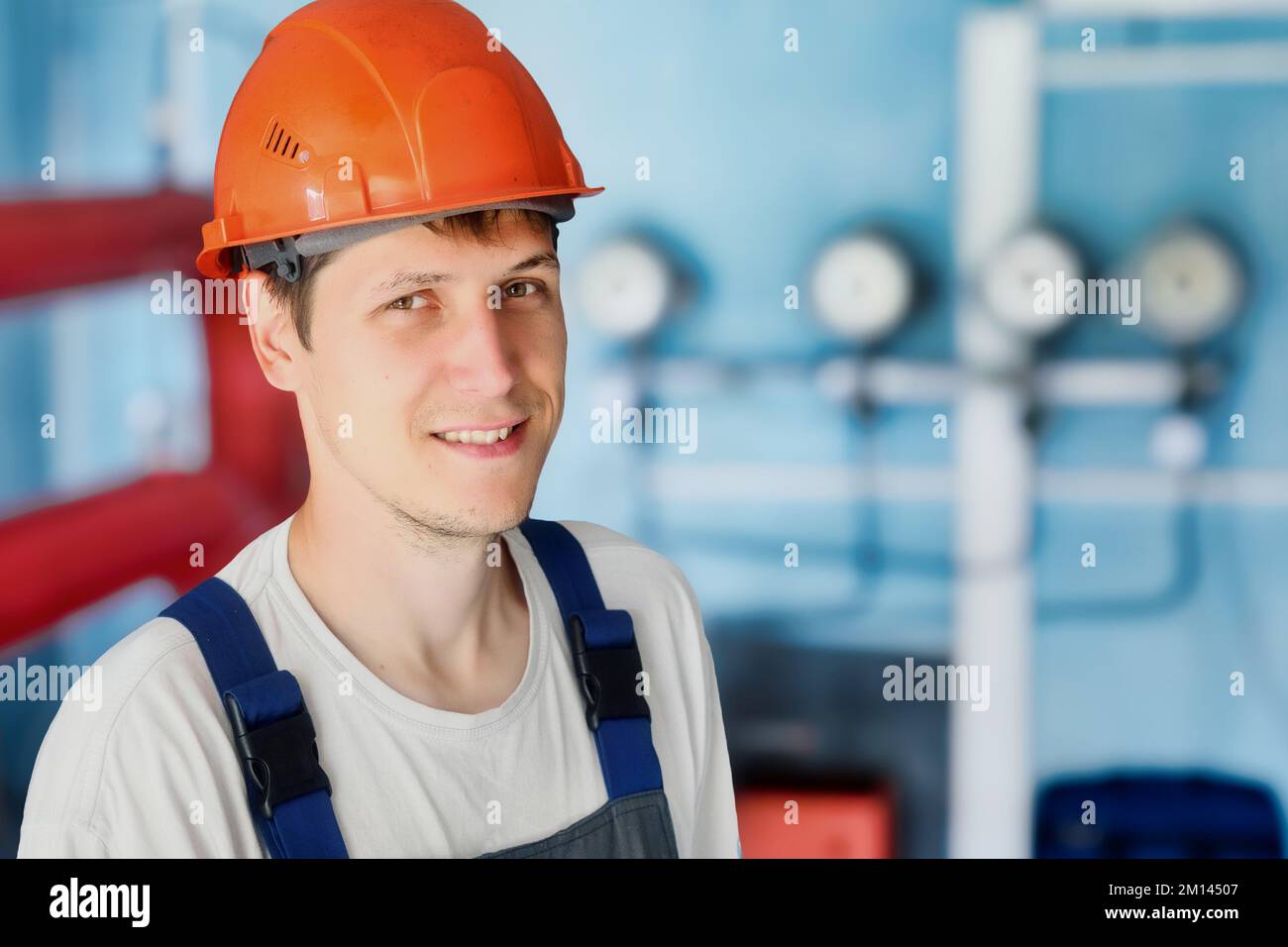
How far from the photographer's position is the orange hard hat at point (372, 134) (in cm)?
105

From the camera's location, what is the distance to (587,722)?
3.78 feet

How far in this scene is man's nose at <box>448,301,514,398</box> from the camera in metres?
1.05

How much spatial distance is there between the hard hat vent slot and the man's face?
0.30ft

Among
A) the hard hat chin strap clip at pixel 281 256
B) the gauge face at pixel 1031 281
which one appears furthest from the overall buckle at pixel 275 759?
the gauge face at pixel 1031 281

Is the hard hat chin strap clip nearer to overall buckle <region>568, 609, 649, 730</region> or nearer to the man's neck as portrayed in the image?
the man's neck

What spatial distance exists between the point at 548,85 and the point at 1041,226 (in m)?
0.80

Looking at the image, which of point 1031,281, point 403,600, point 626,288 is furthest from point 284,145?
point 1031,281

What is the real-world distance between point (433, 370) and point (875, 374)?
1021 mm

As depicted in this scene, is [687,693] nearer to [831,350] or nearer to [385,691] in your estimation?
[385,691]

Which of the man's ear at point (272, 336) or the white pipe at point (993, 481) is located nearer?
the man's ear at point (272, 336)

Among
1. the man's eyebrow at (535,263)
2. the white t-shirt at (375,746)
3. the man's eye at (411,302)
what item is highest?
the man's eyebrow at (535,263)

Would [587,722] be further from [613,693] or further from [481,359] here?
[481,359]

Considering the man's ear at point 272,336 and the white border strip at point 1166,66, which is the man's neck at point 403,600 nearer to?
the man's ear at point 272,336

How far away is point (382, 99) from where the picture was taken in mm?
1052
